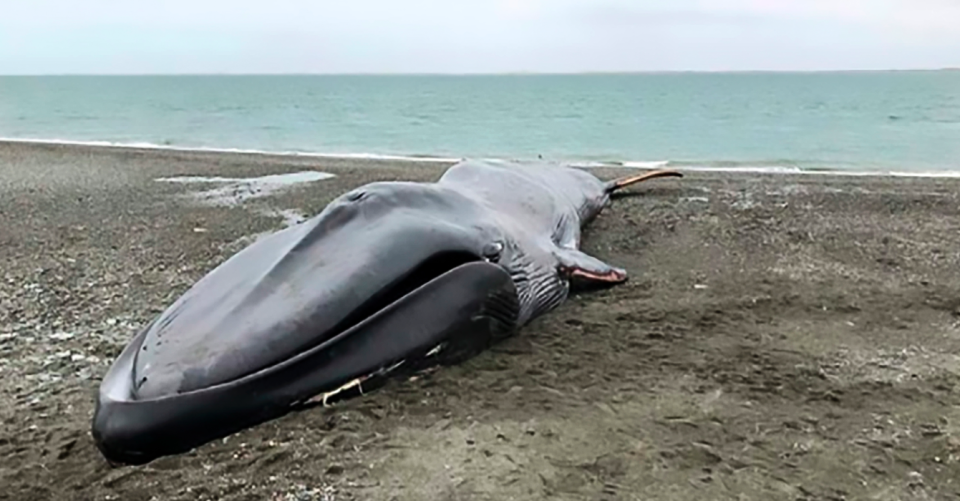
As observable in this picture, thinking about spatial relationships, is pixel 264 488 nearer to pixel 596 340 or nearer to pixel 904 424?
pixel 596 340

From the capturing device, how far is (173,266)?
6660mm

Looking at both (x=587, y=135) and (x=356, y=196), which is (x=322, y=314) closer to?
(x=356, y=196)

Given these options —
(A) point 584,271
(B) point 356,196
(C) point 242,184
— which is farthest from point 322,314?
(C) point 242,184

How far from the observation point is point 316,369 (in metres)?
3.36

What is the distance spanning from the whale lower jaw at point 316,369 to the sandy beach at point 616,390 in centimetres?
10

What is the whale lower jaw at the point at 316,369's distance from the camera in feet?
10.0

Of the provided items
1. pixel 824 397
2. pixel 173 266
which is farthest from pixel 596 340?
pixel 173 266

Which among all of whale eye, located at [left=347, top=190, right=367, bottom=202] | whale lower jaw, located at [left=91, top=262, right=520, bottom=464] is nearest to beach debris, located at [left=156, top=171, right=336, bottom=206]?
whale eye, located at [left=347, top=190, right=367, bottom=202]

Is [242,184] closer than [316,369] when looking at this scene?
No

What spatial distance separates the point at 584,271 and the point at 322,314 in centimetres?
232

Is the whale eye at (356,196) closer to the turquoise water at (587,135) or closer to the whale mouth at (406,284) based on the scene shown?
the whale mouth at (406,284)

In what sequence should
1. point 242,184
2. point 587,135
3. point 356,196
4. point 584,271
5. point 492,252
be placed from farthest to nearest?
point 587,135, point 242,184, point 584,271, point 492,252, point 356,196

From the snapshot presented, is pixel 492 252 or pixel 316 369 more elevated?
pixel 492 252

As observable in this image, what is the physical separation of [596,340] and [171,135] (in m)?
35.9
